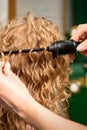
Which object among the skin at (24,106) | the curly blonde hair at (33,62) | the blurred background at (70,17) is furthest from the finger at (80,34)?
the blurred background at (70,17)

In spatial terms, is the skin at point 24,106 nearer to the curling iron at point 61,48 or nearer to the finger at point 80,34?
the curling iron at point 61,48

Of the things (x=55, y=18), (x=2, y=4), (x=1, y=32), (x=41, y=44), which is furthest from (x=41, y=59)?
(x=55, y=18)

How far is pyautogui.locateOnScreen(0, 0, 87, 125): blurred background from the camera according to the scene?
7.91 ft

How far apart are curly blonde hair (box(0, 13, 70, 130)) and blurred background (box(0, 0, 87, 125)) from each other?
0.69 metres

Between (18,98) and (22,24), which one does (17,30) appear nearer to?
(22,24)

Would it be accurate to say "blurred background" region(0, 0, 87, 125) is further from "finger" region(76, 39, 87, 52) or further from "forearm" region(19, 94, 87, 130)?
"forearm" region(19, 94, 87, 130)

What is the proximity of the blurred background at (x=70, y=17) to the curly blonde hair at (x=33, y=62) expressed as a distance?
690mm

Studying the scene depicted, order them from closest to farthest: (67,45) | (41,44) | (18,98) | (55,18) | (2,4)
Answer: (18,98), (67,45), (41,44), (2,4), (55,18)

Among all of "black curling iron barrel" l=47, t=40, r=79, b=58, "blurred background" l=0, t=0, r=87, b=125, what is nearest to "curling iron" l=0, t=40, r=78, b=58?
"black curling iron barrel" l=47, t=40, r=79, b=58

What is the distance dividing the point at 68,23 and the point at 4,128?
240 cm

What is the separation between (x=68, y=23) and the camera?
346 cm

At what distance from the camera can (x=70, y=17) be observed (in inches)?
140

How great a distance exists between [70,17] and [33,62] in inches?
97.7

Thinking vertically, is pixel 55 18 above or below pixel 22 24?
below
